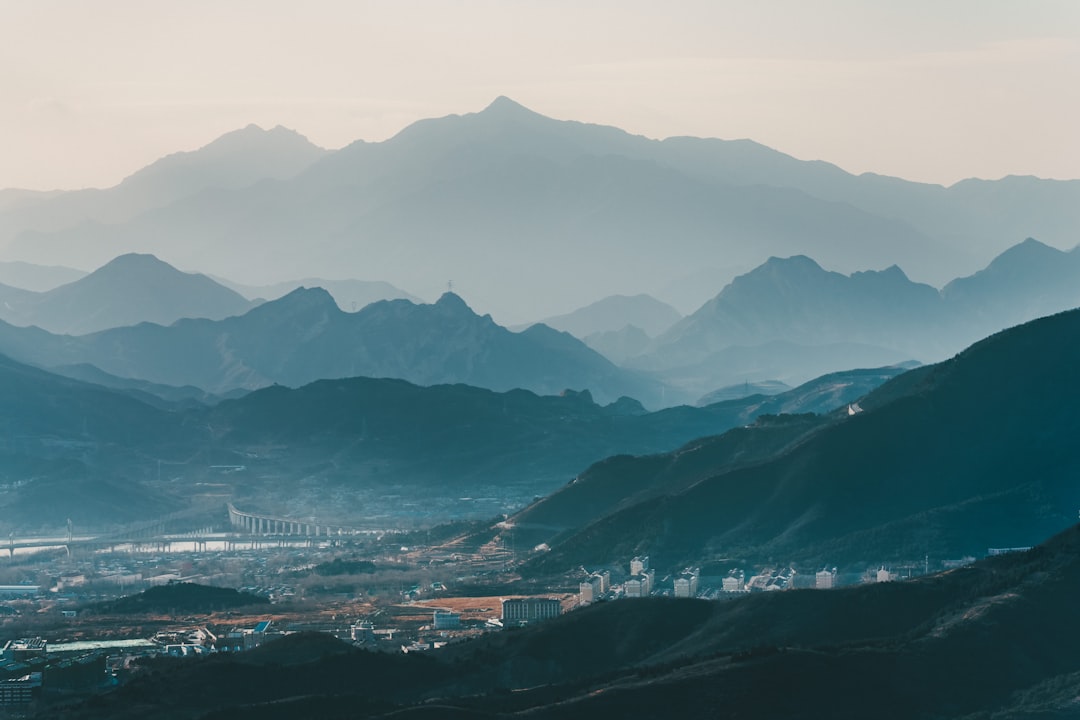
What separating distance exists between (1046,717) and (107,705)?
3268cm

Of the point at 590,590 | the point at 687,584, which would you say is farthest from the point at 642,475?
the point at 590,590

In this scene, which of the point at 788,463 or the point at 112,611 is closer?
the point at 112,611

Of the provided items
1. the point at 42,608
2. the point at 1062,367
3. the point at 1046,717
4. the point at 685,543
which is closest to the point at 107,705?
the point at 1046,717

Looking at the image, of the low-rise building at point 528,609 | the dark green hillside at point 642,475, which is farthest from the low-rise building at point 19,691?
the dark green hillside at point 642,475

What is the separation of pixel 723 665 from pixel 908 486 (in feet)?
221

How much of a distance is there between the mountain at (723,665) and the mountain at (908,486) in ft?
107

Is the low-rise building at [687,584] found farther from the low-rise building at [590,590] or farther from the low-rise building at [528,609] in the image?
the low-rise building at [528,609]

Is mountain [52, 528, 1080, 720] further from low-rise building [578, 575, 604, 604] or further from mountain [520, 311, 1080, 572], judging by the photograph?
mountain [520, 311, 1080, 572]

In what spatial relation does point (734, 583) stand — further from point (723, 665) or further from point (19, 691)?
point (723, 665)

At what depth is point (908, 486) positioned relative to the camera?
140625mm

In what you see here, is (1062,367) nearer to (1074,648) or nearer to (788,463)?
(788,463)

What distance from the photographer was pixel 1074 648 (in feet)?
270

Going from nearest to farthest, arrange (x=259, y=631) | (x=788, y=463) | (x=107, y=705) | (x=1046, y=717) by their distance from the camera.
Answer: (x=1046, y=717)
(x=107, y=705)
(x=259, y=631)
(x=788, y=463)

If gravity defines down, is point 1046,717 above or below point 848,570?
below
